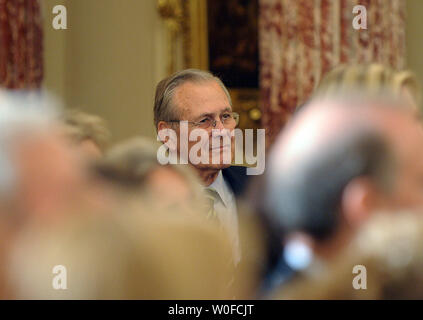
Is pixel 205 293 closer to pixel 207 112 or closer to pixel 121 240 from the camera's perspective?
pixel 121 240

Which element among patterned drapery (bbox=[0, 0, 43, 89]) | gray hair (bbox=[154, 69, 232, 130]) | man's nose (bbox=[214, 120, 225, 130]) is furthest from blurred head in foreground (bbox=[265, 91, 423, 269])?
patterned drapery (bbox=[0, 0, 43, 89])

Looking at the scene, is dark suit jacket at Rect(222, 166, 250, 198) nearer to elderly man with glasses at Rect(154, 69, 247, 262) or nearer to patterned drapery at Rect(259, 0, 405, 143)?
elderly man with glasses at Rect(154, 69, 247, 262)

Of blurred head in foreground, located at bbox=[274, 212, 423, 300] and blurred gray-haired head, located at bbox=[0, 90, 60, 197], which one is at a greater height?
blurred gray-haired head, located at bbox=[0, 90, 60, 197]

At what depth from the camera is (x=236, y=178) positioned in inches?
82.0

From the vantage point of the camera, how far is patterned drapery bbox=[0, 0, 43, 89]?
4.36 m

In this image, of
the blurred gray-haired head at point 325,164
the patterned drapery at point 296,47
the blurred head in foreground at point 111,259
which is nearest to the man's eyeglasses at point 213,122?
the blurred gray-haired head at point 325,164

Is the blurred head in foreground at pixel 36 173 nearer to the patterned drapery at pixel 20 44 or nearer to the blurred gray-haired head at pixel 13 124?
the blurred gray-haired head at pixel 13 124

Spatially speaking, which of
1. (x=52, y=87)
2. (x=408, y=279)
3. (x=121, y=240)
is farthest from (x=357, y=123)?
(x=52, y=87)

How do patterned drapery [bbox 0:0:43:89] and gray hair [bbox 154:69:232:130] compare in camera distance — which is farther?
patterned drapery [bbox 0:0:43:89]

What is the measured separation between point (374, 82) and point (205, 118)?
1.35m

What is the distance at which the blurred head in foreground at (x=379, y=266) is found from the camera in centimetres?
73

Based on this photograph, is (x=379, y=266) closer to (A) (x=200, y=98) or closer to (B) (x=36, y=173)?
(B) (x=36, y=173)

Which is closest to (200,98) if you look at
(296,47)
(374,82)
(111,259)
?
(374,82)

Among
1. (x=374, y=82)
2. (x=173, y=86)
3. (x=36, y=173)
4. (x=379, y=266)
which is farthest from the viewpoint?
(x=173, y=86)
